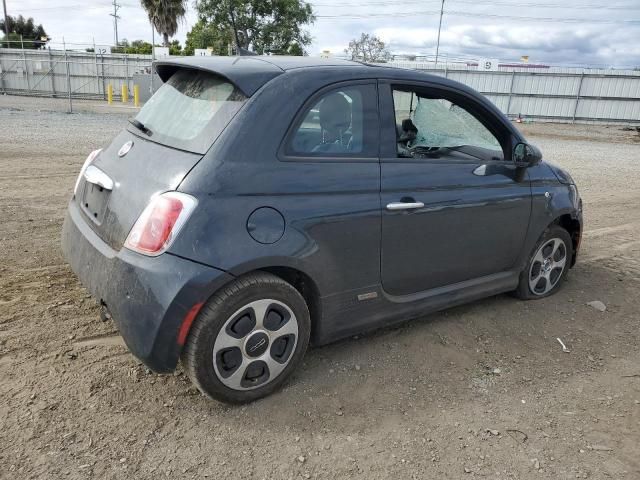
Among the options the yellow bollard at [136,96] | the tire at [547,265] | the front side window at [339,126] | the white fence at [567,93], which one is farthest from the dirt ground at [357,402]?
the yellow bollard at [136,96]

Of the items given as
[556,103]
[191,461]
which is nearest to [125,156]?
[191,461]

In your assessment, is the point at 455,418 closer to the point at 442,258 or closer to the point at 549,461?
the point at 549,461

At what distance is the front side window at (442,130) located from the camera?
3596 millimetres

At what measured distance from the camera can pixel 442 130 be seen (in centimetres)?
378

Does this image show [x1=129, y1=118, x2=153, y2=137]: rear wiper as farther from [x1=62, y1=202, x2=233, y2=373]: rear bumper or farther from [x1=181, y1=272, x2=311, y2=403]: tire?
[x1=181, y1=272, x2=311, y2=403]: tire

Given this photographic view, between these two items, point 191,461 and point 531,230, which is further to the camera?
point 531,230

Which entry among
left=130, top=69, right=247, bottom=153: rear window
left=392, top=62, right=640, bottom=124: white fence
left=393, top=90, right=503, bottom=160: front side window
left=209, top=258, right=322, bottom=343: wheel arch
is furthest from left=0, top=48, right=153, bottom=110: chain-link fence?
left=209, top=258, right=322, bottom=343: wheel arch

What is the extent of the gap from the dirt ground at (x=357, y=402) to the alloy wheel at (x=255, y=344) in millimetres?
186

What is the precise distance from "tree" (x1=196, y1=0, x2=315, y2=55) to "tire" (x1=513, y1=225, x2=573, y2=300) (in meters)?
32.7

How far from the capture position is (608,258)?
18.3 feet

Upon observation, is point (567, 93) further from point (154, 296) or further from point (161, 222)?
point (154, 296)

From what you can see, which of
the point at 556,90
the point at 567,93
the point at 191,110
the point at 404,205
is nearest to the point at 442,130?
the point at 404,205

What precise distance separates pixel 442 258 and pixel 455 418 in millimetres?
1046

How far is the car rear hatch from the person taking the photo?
2732 millimetres
